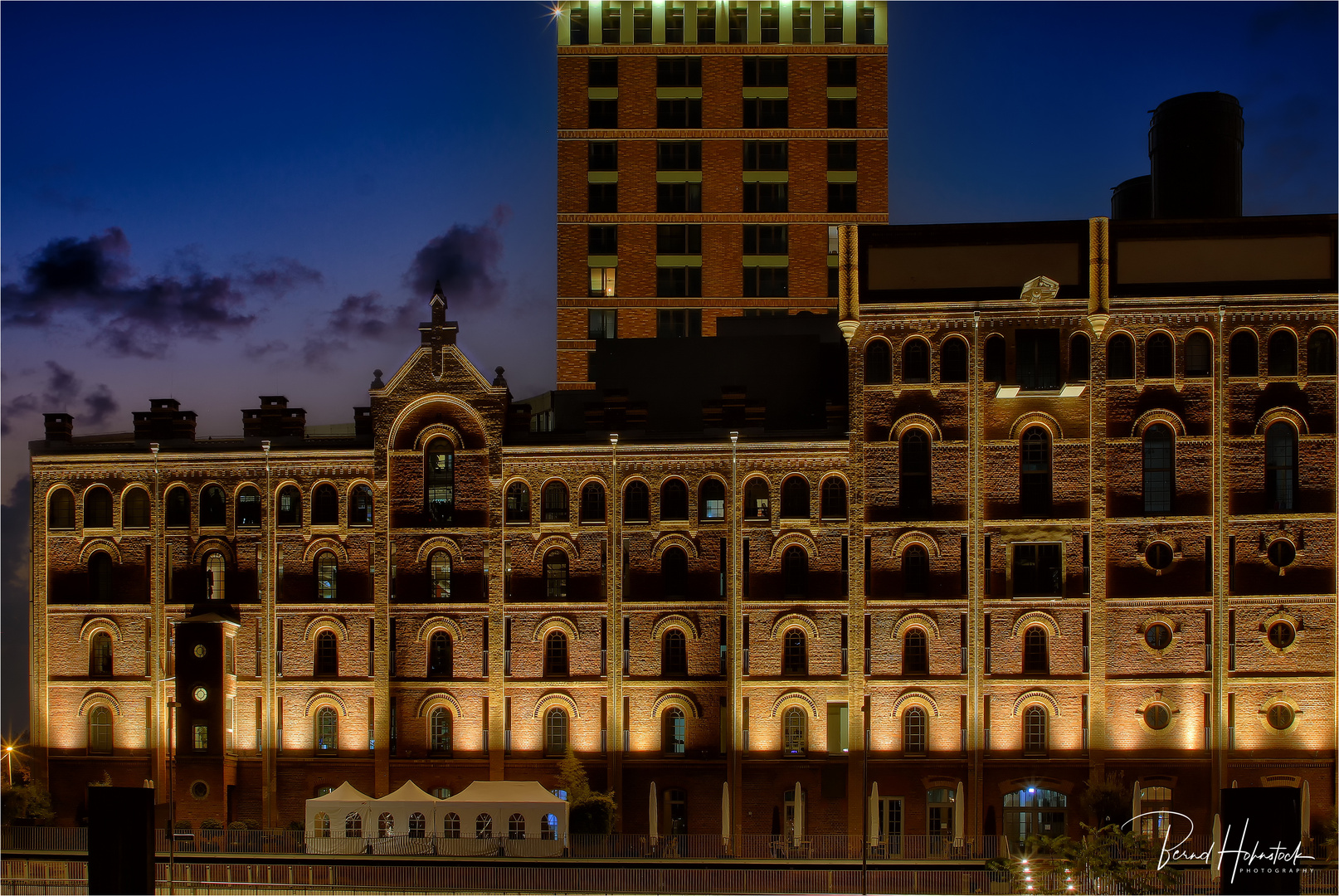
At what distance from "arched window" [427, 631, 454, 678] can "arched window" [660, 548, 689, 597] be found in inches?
354

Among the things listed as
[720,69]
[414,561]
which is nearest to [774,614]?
[414,561]

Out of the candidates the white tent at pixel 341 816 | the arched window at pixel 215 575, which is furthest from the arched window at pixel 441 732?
the arched window at pixel 215 575

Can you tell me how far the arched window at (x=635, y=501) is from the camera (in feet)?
163

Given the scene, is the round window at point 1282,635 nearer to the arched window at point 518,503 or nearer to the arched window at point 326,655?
the arched window at point 518,503

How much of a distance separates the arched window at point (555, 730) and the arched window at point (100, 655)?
17842 millimetres

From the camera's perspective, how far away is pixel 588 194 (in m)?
71.2

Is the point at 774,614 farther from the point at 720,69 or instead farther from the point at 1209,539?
the point at 720,69

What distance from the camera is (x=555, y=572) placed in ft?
163

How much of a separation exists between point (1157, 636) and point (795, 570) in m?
14.0

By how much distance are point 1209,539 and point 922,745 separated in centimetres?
1350

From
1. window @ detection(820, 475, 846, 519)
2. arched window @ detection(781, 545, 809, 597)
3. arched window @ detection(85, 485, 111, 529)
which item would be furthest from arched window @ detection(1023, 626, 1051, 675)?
arched window @ detection(85, 485, 111, 529)

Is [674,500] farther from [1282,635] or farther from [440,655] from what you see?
[1282,635]

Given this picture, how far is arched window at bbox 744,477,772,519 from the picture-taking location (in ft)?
161

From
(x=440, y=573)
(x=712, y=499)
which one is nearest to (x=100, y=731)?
(x=440, y=573)
